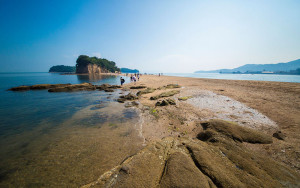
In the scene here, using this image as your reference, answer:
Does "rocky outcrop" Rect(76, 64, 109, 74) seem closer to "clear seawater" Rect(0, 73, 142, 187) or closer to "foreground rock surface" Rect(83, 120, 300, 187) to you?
"clear seawater" Rect(0, 73, 142, 187)

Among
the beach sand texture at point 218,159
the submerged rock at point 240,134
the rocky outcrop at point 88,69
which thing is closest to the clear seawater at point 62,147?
the beach sand texture at point 218,159

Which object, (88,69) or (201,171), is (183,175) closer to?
(201,171)

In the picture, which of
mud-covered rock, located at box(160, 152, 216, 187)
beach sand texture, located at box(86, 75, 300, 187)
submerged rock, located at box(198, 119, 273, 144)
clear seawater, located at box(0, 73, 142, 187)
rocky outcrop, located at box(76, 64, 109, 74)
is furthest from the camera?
rocky outcrop, located at box(76, 64, 109, 74)

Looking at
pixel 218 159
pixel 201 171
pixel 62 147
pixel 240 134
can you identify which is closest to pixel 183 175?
pixel 201 171

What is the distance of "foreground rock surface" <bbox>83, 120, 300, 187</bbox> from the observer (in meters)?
2.50

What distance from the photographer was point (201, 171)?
2.82 m

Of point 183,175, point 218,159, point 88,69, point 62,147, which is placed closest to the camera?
point 183,175

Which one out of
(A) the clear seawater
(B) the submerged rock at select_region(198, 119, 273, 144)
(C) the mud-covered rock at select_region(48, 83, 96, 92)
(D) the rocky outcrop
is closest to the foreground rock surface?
(B) the submerged rock at select_region(198, 119, 273, 144)

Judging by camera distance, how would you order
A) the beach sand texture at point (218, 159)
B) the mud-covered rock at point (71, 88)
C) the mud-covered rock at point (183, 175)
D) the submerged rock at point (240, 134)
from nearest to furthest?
the mud-covered rock at point (183, 175), the beach sand texture at point (218, 159), the submerged rock at point (240, 134), the mud-covered rock at point (71, 88)

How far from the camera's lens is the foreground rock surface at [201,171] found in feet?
8.20

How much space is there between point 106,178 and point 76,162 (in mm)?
2166

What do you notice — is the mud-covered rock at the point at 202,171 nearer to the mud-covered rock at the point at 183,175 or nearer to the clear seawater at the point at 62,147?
the mud-covered rock at the point at 183,175

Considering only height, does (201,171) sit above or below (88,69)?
below

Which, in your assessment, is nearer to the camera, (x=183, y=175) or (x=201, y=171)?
(x=183, y=175)
